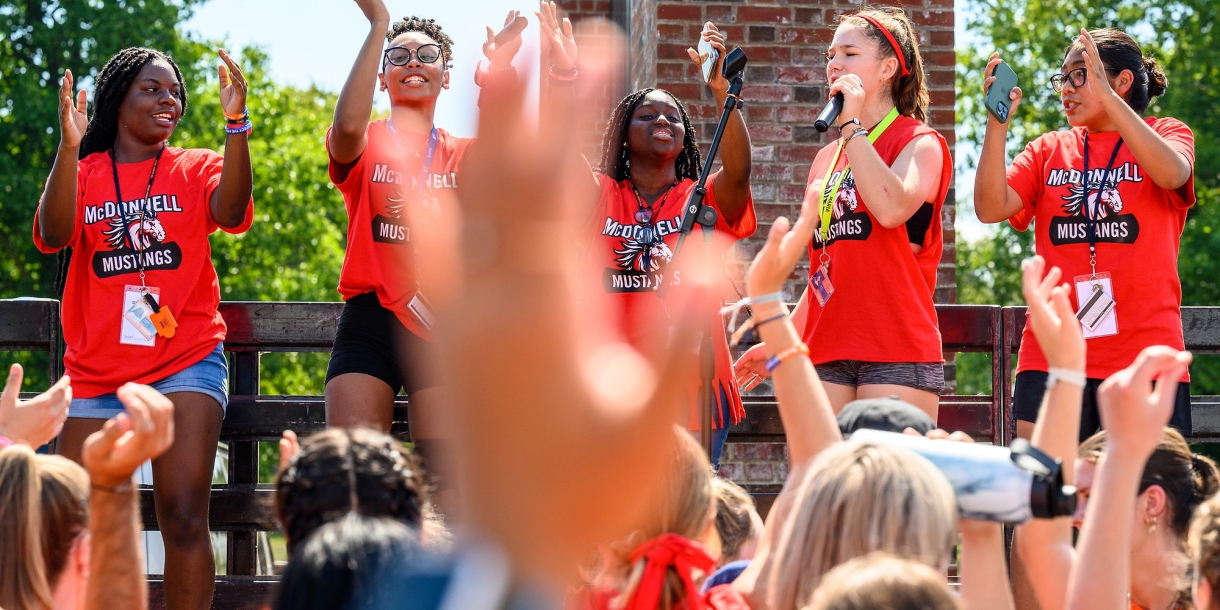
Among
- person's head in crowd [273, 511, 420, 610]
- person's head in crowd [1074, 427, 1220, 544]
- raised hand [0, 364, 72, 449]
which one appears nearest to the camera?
person's head in crowd [273, 511, 420, 610]

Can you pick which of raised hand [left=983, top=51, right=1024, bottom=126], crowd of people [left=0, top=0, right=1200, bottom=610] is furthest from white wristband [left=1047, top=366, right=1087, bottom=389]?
raised hand [left=983, top=51, right=1024, bottom=126]

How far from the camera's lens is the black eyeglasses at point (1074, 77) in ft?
13.7

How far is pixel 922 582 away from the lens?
5.81 feet

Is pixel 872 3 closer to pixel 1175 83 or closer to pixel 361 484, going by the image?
pixel 361 484


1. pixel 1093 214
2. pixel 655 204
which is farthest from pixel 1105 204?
pixel 655 204

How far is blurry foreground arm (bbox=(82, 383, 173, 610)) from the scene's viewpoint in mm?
2289

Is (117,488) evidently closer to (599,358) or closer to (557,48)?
(599,358)

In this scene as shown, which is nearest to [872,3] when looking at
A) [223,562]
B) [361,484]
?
[361,484]

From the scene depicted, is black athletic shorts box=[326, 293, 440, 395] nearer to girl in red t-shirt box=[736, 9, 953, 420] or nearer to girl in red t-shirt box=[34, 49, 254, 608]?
girl in red t-shirt box=[34, 49, 254, 608]

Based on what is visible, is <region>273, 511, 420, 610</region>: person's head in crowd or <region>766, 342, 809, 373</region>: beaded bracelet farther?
<region>766, 342, 809, 373</region>: beaded bracelet

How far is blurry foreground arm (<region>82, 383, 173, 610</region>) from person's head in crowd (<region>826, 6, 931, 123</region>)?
8.37ft

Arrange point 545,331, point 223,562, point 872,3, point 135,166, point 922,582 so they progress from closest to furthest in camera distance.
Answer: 1. point 545,331
2. point 922,582
3. point 135,166
4. point 872,3
5. point 223,562

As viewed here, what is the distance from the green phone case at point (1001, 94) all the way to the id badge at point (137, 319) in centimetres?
277

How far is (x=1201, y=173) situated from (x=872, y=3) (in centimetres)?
1543
